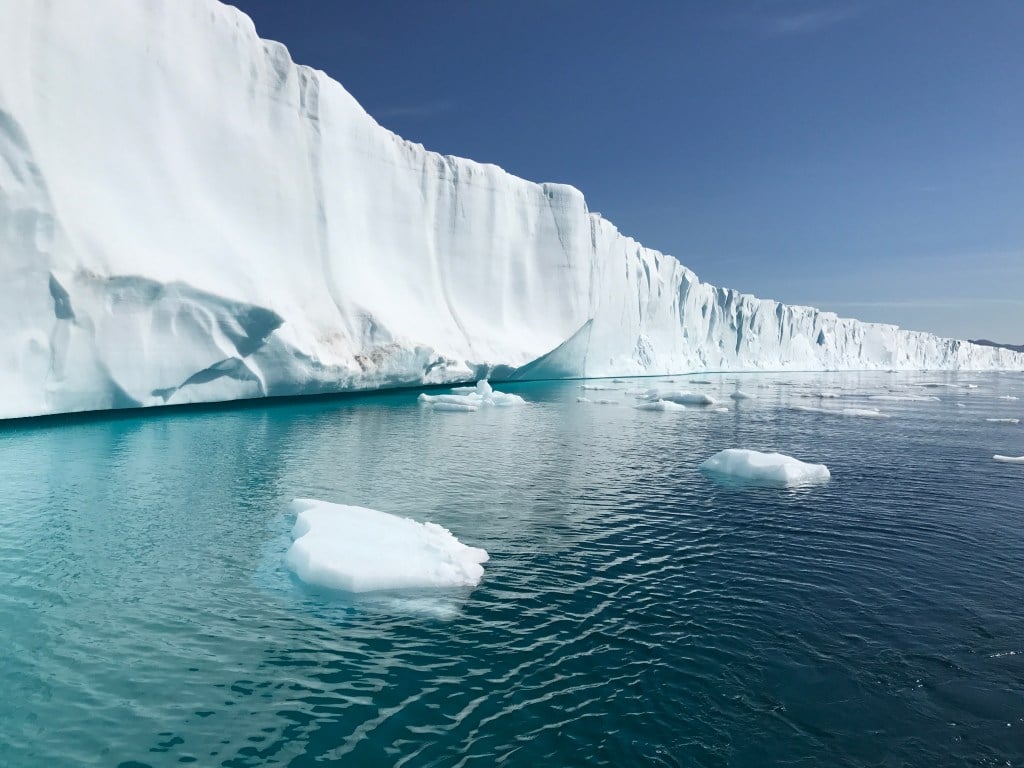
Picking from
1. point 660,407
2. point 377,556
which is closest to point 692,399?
point 660,407

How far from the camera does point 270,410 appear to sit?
24.9 metres

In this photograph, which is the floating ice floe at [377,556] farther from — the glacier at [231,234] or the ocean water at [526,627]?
the glacier at [231,234]

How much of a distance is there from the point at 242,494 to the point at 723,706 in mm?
8566

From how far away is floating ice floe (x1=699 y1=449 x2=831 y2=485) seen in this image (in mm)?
12906

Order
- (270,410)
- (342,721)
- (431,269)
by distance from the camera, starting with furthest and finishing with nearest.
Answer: (431,269), (270,410), (342,721)

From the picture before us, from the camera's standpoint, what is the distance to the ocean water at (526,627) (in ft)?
14.0

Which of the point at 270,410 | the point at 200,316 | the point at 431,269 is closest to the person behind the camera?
the point at 200,316

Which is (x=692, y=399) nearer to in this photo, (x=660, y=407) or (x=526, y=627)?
(x=660, y=407)

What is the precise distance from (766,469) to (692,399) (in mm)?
18555

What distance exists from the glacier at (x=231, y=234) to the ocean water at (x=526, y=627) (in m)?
7.71

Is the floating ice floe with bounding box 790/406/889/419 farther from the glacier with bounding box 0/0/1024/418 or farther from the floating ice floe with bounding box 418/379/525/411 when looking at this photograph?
the glacier with bounding box 0/0/1024/418

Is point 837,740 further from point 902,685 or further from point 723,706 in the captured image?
point 902,685

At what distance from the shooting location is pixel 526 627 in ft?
19.2

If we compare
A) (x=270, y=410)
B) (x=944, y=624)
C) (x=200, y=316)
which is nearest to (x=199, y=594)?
(x=944, y=624)
